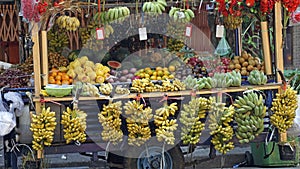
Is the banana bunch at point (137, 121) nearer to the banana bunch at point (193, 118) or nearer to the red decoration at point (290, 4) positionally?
the banana bunch at point (193, 118)

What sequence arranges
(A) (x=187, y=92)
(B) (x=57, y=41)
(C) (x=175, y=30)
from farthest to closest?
(B) (x=57, y=41) → (C) (x=175, y=30) → (A) (x=187, y=92)

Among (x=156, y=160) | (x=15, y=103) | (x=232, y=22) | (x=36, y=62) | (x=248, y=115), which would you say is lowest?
(x=156, y=160)

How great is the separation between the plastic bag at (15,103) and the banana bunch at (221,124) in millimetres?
2459

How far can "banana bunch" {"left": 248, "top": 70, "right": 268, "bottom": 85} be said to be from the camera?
7624mm

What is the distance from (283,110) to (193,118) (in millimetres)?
1272

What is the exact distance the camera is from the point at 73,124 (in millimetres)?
7051

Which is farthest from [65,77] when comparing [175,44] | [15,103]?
[175,44]

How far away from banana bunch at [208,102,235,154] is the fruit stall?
0.01 m

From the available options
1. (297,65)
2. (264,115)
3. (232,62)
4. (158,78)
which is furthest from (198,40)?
(297,65)

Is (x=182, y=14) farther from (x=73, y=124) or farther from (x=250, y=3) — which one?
(x=73, y=124)

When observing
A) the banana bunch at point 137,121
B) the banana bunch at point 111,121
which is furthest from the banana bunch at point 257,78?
the banana bunch at point 111,121

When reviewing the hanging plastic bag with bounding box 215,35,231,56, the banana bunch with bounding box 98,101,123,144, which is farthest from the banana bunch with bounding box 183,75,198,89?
the hanging plastic bag with bounding box 215,35,231,56

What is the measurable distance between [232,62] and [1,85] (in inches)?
135

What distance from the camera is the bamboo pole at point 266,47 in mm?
7887
